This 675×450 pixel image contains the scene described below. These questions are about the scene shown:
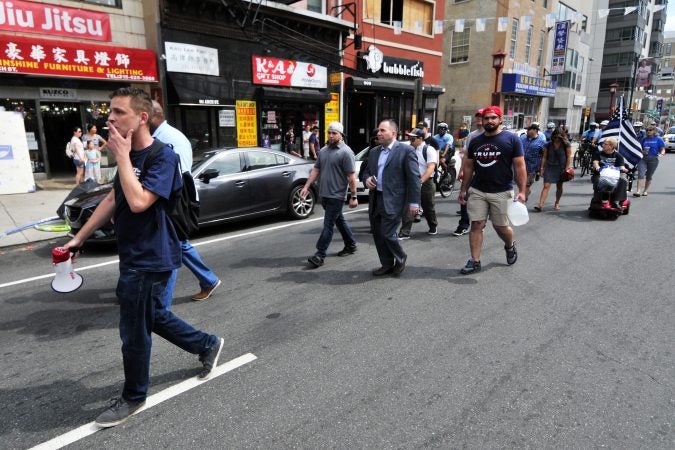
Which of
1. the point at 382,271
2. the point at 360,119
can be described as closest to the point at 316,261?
the point at 382,271

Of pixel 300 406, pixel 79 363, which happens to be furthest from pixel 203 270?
pixel 300 406

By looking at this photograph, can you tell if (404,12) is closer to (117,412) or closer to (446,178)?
(446,178)

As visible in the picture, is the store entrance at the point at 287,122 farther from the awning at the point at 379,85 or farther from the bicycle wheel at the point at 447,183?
the bicycle wheel at the point at 447,183

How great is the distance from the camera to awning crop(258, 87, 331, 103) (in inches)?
596

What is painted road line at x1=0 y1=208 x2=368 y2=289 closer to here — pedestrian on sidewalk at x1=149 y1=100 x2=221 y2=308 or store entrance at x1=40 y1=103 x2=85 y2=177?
pedestrian on sidewalk at x1=149 y1=100 x2=221 y2=308

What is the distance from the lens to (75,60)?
37.4 feet

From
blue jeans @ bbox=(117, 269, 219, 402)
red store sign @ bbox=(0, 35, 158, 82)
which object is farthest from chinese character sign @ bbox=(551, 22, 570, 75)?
blue jeans @ bbox=(117, 269, 219, 402)

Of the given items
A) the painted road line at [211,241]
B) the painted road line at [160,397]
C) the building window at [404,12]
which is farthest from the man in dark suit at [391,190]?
the building window at [404,12]

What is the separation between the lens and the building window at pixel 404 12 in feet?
60.0

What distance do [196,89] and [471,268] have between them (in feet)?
37.7

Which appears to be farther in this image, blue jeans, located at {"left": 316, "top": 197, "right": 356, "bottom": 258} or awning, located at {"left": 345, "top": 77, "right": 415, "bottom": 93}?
awning, located at {"left": 345, "top": 77, "right": 415, "bottom": 93}

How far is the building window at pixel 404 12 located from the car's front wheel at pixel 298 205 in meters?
12.7

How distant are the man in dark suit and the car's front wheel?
10.6 feet

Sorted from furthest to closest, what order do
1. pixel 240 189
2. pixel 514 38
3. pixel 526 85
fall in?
pixel 526 85, pixel 514 38, pixel 240 189
